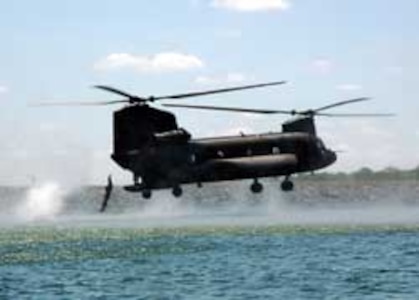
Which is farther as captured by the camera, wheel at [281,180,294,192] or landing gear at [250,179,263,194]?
landing gear at [250,179,263,194]

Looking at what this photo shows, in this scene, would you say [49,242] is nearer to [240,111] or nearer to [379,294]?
[240,111]

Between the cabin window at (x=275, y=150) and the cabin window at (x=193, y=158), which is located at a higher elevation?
the cabin window at (x=275, y=150)

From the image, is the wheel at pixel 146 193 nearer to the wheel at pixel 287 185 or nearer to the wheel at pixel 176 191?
the wheel at pixel 176 191

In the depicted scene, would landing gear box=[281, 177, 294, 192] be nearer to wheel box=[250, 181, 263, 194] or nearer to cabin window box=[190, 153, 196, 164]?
wheel box=[250, 181, 263, 194]

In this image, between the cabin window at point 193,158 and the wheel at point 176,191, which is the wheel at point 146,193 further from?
the cabin window at point 193,158

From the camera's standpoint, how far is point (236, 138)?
342ft

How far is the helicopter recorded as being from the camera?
10125cm

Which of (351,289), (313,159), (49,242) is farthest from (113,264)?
(49,242)

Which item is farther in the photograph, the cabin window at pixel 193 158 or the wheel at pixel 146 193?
the cabin window at pixel 193 158

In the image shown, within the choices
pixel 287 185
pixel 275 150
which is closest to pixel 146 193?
pixel 287 185

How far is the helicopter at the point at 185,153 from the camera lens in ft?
332

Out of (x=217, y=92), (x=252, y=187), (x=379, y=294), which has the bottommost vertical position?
(x=379, y=294)

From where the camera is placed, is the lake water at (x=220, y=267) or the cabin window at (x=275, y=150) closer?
the lake water at (x=220, y=267)

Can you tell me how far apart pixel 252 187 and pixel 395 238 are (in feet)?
120
